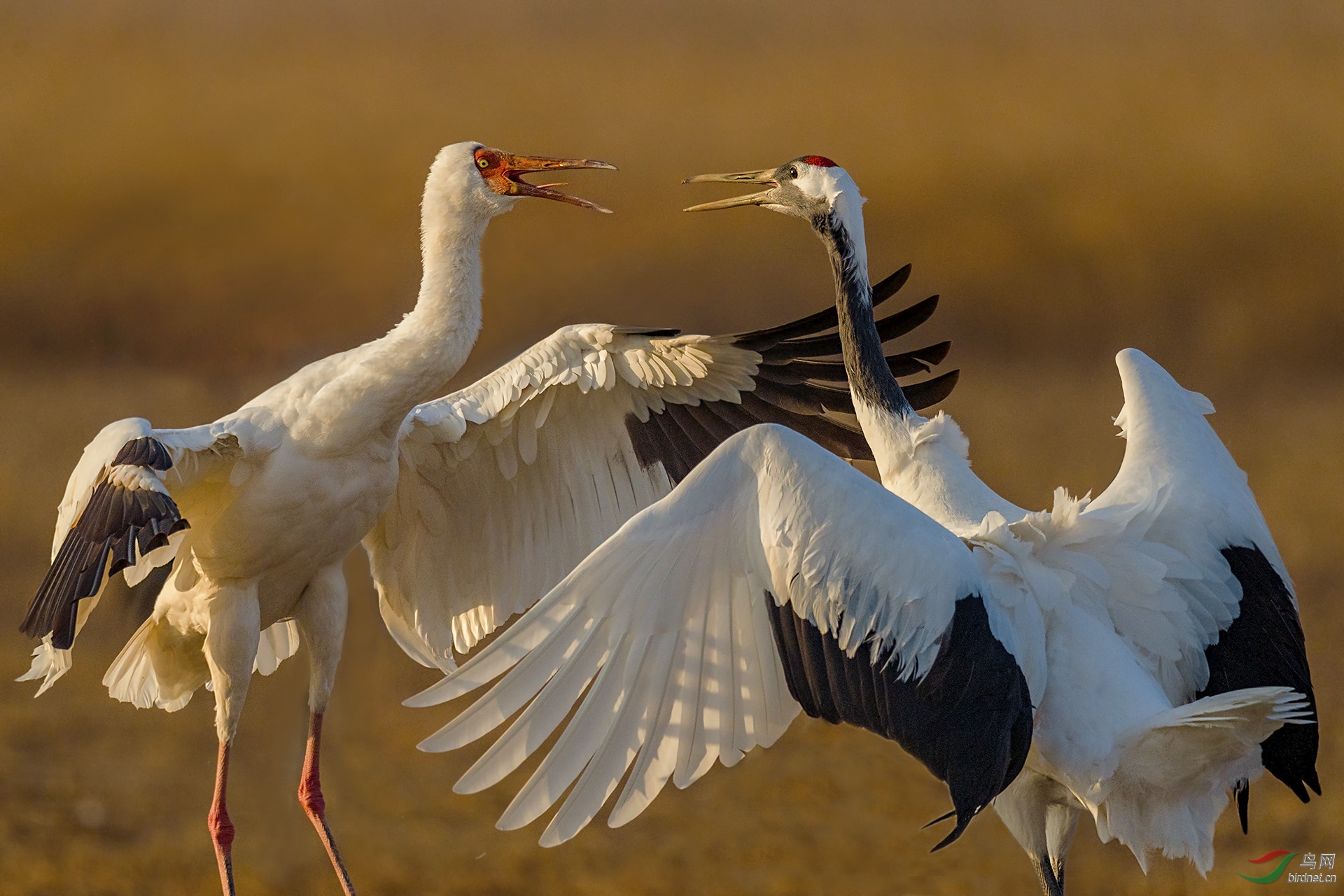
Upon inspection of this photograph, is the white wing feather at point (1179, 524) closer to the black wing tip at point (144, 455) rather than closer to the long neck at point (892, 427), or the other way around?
A: the long neck at point (892, 427)

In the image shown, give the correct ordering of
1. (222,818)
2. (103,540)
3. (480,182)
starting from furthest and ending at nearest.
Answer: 1. (222,818)
2. (480,182)
3. (103,540)

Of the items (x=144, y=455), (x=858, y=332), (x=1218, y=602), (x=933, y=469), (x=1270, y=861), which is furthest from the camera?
(x=1270, y=861)

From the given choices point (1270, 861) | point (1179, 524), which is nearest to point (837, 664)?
point (1179, 524)

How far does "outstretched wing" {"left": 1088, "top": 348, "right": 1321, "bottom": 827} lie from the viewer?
323 centimetres

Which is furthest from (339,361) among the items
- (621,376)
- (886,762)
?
(886,762)

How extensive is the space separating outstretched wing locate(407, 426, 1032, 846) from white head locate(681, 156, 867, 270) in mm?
1057

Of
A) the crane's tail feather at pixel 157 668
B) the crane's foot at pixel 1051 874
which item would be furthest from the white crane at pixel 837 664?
the crane's tail feather at pixel 157 668

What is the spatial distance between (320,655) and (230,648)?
0.30 m

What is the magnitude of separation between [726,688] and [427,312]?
1.36 m

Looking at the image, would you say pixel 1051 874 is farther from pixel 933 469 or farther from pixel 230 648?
pixel 230 648

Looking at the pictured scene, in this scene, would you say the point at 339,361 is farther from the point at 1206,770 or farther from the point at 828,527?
the point at 1206,770

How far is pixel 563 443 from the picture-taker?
418 centimetres

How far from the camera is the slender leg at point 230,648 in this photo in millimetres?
3807

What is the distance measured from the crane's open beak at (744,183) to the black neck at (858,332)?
0.23 m
